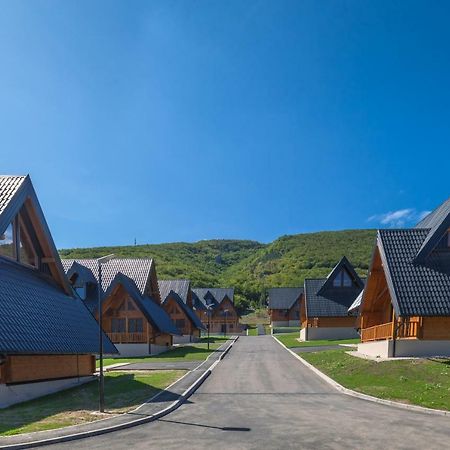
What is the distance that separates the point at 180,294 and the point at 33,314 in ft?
146

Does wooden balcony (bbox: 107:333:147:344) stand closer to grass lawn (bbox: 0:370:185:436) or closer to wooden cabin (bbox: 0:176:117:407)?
wooden cabin (bbox: 0:176:117:407)

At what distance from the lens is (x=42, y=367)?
15.7 m

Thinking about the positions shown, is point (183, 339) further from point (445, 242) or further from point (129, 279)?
point (445, 242)

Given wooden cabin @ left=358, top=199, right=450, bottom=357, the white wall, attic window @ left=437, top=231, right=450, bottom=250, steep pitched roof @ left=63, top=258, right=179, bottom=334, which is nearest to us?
wooden cabin @ left=358, top=199, right=450, bottom=357

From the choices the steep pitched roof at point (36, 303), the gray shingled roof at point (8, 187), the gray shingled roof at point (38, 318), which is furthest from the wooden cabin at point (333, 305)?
the gray shingled roof at point (8, 187)

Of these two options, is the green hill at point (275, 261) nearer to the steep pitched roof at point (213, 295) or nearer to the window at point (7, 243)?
the steep pitched roof at point (213, 295)

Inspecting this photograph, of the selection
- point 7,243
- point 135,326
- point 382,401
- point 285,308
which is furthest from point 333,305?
point 285,308

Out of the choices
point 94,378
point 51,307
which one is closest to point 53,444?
point 51,307

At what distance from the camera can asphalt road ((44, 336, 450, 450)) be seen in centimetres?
912

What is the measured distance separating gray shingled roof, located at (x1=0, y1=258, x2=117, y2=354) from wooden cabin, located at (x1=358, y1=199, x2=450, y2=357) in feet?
43.6

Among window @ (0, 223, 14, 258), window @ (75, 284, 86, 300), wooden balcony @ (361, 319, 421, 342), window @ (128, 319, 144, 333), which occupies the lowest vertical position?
window @ (128, 319, 144, 333)

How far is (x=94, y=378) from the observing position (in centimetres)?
2025

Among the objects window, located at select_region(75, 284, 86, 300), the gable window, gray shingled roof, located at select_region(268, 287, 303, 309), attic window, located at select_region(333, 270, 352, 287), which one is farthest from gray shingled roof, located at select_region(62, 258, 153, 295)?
gray shingled roof, located at select_region(268, 287, 303, 309)

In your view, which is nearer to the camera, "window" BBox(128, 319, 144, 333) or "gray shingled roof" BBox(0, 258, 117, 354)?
"gray shingled roof" BBox(0, 258, 117, 354)
